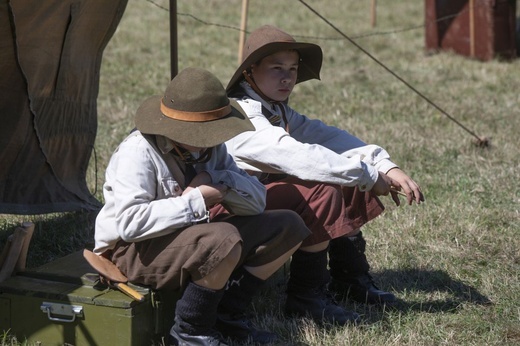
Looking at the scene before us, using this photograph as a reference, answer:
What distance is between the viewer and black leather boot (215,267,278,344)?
12.6 ft

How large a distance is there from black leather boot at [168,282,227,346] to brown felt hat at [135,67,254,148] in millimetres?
588

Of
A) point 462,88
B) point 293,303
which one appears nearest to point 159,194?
point 293,303

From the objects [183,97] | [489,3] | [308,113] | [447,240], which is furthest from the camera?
[489,3]

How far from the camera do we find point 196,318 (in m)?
3.65

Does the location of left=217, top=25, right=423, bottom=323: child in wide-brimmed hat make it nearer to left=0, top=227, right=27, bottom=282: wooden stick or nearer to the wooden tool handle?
the wooden tool handle

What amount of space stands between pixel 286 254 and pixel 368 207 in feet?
1.93

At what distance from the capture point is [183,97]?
366 cm

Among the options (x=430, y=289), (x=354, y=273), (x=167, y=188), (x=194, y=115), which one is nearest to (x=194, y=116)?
(x=194, y=115)

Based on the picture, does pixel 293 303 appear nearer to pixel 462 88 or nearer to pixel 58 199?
pixel 58 199

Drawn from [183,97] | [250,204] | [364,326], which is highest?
[183,97]

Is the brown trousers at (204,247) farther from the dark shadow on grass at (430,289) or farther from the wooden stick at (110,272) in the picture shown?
the dark shadow on grass at (430,289)

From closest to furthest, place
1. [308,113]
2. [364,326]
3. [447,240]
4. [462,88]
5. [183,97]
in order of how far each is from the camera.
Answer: [183,97] < [364,326] < [447,240] < [308,113] < [462,88]

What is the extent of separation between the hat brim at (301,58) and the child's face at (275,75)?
0.12ft

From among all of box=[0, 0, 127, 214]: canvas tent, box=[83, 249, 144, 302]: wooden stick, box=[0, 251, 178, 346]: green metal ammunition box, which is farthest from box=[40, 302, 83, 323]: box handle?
box=[0, 0, 127, 214]: canvas tent
